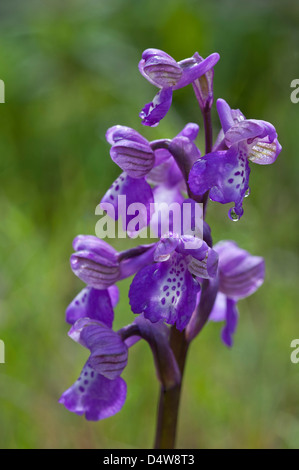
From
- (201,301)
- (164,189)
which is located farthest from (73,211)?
(201,301)

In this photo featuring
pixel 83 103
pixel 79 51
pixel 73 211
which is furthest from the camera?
pixel 79 51

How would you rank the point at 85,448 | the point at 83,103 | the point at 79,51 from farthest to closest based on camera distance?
the point at 79,51, the point at 83,103, the point at 85,448

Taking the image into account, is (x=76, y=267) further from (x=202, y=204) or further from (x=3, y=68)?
(x=3, y=68)

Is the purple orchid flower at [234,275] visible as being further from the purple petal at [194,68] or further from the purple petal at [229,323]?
the purple petal at [194,68]

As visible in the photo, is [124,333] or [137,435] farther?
[137,435]

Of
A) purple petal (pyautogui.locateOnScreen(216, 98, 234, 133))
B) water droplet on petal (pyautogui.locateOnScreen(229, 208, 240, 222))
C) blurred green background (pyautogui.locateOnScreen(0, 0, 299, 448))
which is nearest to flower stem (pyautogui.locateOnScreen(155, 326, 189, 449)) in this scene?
water droplet on petal (pyautogui.locateOnScreen(229, 208, 240, 222))

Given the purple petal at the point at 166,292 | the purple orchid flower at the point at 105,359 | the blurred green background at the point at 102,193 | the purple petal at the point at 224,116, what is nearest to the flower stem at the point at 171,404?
the purple orchid flower at the point at 105,359

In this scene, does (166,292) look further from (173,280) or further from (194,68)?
(194,68)

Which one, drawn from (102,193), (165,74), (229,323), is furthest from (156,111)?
(102,193)
